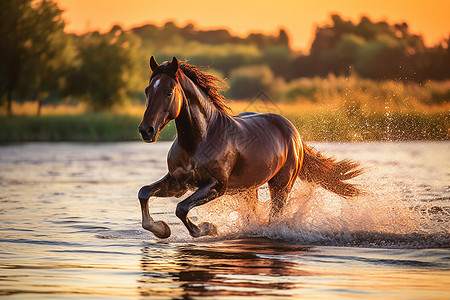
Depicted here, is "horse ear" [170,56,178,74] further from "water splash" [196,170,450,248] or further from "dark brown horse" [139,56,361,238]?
"water splash" [196,170,450,248]

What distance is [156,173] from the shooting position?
64.4 feet

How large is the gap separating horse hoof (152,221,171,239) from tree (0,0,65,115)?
34.6 meters

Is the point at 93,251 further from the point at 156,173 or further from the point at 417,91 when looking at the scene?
the point at 417,91

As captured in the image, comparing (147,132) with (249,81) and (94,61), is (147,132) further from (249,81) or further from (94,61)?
(249,81)

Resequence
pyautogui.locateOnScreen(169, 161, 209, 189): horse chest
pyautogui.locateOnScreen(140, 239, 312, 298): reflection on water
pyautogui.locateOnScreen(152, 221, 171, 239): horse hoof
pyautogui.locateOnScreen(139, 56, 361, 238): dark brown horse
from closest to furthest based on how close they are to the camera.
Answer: pyautogui.locateOnScreen(140, 239, 312, 298): reflection on water < pyautogui.locateOnScreen(139, 56, 361, 238): dark brown horse < pyautogui.locateOnScreen(169, 161, 209, 189): horse chest < pyautogui.locateOnScreen(152, 221, 171, 239): horse hoof

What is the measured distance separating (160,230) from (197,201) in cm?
56

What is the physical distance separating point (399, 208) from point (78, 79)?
36027mm

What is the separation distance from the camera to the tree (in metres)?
42.1

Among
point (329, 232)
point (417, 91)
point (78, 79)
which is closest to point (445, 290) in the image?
point (329, 232)

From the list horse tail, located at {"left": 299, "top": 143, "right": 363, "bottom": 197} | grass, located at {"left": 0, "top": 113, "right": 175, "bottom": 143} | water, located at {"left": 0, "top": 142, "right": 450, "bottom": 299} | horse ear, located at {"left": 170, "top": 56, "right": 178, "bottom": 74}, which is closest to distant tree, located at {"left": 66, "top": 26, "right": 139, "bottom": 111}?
grass, located at {"left": 0, "top": 113, "right": 175, "bottom": 143}

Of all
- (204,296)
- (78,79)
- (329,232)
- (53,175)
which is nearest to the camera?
(204,296)

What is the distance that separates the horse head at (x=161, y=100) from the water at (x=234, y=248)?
125 centimetres

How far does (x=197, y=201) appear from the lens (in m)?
8.23

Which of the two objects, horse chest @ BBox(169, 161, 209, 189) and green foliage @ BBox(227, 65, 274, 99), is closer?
horse chest @ BBox(169, 161, 209, 189)
